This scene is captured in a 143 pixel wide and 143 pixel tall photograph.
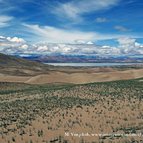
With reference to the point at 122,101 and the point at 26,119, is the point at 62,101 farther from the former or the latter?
the point at 26,119

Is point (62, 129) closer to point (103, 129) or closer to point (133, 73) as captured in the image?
point (103, 129)

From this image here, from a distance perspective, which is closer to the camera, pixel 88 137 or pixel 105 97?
pixel 88 137

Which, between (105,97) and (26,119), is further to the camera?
(105,97)

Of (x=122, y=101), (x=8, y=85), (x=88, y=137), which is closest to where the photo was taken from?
(x=88, y=137)

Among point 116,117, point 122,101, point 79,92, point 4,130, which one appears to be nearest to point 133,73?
point 79,92

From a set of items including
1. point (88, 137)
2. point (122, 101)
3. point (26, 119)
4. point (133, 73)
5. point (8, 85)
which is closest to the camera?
point (88, 137)

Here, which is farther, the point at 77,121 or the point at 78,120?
the point at 78,120

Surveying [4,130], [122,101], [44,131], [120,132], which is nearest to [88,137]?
[120,132]

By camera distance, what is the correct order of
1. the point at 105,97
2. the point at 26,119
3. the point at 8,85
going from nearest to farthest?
the point at 26,119 → the point at 105,97 → the point at 8,85

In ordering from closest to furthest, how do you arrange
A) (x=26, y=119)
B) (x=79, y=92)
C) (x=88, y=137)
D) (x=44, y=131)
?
(x=88, y=137), (x=44, y=131), (x=26, y=119), (x=79, y=92)
